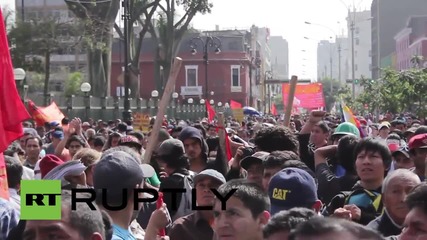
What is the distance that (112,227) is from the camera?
4.29 meters

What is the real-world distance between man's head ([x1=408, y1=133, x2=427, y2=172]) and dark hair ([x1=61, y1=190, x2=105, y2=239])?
4444mm

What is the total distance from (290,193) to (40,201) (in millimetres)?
1623

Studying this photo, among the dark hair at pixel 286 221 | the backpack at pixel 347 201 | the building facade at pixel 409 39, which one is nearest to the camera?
the dark hair at pixel 286 221

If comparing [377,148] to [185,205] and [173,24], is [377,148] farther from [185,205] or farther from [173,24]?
[173,24]

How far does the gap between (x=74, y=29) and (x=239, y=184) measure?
36917mm

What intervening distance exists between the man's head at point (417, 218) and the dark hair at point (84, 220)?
1.25m

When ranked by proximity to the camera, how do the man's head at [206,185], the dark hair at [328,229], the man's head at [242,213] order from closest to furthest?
the dark hair at [328,229], the man's head at [242,213], the man's head at [206,185]

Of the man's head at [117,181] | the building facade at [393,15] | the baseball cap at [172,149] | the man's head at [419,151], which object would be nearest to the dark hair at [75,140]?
the baseball cap at [172,149]

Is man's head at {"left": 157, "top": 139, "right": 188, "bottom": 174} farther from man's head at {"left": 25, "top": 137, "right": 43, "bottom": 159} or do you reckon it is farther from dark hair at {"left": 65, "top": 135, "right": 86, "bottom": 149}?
man's head at {"left": 25, "top": 137, "right": 43, "bottom": 159}

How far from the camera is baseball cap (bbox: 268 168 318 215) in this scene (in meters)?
4.86

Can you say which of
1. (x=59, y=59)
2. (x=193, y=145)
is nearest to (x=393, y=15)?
(x=59, y=59)

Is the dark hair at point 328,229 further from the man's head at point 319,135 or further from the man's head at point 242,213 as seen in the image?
the man's head at point 319,135

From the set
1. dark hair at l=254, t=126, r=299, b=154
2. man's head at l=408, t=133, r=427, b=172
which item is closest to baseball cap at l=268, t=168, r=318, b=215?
dark hair at l=254, t=126, r=299, b=154

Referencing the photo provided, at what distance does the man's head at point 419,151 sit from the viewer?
7.66 metres
